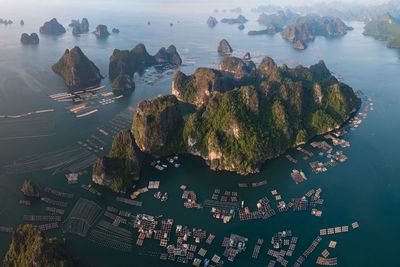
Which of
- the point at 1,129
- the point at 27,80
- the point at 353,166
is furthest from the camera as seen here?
the point at 27,80

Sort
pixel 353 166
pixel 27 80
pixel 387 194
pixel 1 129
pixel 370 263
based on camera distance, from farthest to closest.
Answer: pixel 27 80 < pixel 1 129 < pixel 353 166 < pixel 387 194 < pixel 370 263

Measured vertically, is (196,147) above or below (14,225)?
above

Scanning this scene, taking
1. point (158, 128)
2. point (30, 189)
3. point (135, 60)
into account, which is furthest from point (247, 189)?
point (135, 60)

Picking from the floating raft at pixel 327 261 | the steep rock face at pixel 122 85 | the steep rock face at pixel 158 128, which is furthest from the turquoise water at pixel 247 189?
the steep rock face at pixel 122 85

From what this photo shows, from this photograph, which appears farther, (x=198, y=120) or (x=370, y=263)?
(x=198, y=120)

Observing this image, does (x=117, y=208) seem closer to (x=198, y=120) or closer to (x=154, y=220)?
(x=154, y=220)

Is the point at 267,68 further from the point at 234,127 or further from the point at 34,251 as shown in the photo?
the point at 34,251

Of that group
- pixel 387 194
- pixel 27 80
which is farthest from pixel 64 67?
pixel 387 194


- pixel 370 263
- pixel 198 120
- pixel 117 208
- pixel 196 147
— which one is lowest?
pixel 370 263
